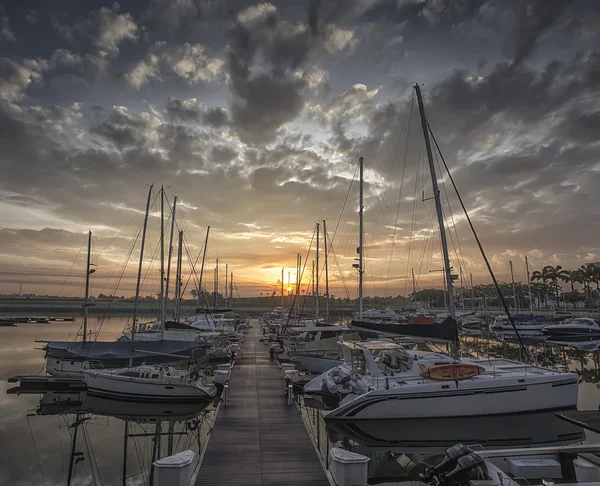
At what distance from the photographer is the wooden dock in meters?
10.1

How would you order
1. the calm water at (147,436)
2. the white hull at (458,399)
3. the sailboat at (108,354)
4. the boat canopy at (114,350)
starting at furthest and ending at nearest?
the boat canopy at (114,350), the sailboat at (108,354), the white hull at (458,399), the calm water at (147,436)

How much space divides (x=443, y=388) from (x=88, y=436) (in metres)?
15.5

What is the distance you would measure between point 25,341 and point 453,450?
57358 millimetres

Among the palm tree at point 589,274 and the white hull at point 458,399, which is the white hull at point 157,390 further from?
the palm tree at point 589,274

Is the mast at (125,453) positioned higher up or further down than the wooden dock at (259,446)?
further down

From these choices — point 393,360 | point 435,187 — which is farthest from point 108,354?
point 435,187

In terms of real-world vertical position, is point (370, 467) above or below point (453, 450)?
below

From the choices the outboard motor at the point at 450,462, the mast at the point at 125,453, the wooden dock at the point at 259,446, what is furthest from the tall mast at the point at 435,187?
the mast at the point at 125,453

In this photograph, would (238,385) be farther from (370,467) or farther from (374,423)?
(370,467)

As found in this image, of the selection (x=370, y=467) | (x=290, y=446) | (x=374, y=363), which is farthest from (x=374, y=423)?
(x=290, y=446)

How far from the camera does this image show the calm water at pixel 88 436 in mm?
12820

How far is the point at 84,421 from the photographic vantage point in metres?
18.3

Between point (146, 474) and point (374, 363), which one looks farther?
point (374, 363)

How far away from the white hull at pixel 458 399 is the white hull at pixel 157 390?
723cm
